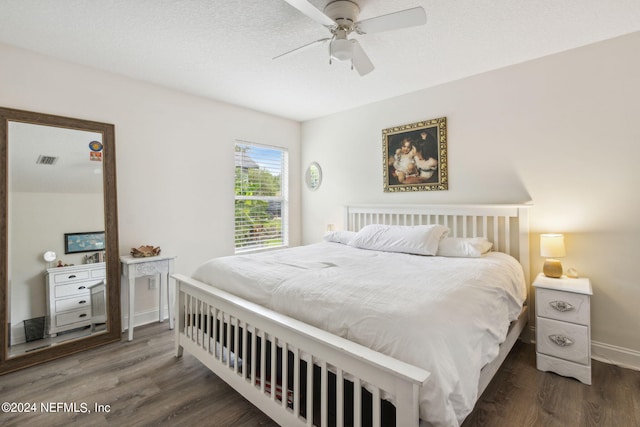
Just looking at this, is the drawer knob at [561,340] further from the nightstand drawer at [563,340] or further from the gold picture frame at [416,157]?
the gold picture frame at [416,157]

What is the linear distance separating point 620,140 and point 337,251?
2.40 meters

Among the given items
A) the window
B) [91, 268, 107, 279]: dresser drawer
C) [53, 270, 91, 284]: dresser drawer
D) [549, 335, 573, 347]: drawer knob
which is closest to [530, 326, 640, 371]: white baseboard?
[549, 335, 573, 347]: drawer knob

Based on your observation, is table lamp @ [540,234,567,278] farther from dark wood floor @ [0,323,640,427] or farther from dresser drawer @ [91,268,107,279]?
dresser drawer @ [91,268,107,279]

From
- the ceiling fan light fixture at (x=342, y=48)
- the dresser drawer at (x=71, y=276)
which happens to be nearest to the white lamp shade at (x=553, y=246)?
the ceiling fan light fixture at (x=342, y=48)

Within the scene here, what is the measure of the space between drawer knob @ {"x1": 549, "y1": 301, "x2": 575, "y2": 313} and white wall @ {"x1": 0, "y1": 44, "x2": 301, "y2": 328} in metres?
3.33

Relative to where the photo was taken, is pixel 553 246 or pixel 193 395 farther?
pixel 553 246

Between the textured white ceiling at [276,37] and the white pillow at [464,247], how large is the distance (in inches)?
63.0

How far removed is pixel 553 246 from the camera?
2.40m

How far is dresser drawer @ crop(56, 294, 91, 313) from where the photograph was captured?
2574 mm

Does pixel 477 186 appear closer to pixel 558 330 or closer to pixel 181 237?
pixel 558 330

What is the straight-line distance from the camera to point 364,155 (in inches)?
156

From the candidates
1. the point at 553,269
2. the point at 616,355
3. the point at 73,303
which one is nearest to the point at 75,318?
the point at 73,303

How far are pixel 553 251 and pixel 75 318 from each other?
159 inches

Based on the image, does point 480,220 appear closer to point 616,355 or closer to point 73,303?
point 616,355
